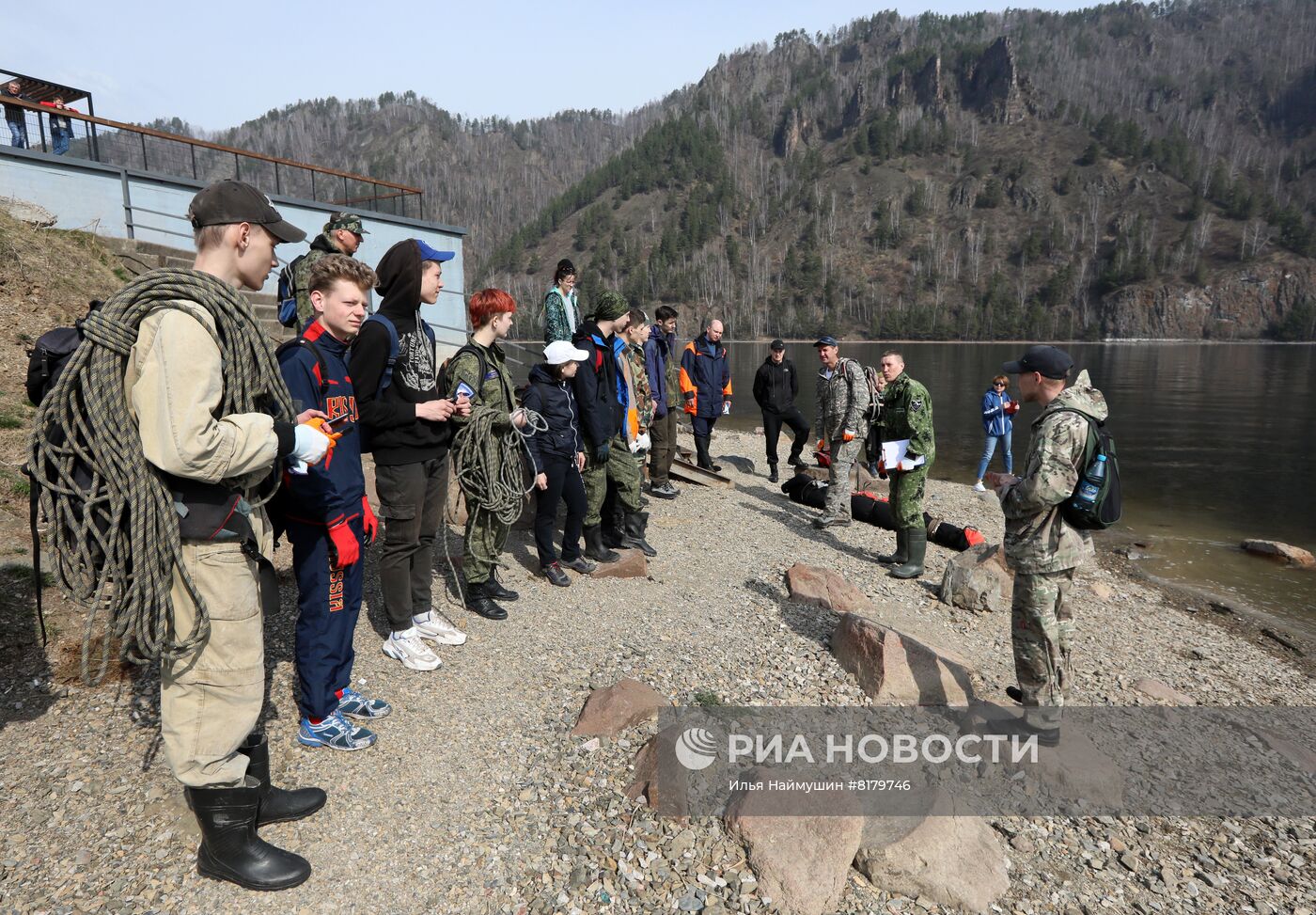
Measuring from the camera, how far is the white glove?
255 centimetres

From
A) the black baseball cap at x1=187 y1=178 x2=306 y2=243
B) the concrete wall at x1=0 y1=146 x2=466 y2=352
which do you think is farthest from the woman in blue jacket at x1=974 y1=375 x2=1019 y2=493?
the concrete wall at x1=0 y1=146 x2=466 y2=352

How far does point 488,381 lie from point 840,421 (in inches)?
204

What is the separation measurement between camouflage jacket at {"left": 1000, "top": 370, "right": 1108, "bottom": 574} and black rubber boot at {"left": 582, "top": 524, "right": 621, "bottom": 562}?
3.67 metres

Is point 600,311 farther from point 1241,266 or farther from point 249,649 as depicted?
point 1241,266

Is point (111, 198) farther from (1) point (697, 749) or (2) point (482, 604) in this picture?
(1) point (697, 749)

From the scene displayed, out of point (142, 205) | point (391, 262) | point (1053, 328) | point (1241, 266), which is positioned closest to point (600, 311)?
point (391, 262)

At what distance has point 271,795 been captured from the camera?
117 inches

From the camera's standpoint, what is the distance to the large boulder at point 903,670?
4.62 m

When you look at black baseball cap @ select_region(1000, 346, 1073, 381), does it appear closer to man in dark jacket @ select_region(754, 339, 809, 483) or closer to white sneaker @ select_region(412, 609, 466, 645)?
white sneaker @ select_region(412, 609, 466, 645)

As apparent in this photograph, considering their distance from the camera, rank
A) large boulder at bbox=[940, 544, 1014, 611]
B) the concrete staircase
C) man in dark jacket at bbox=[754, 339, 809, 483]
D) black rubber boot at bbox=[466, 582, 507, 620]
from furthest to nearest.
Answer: man in dark jacket at bbox=[754, 339, 809, 483] < the concrete staircase < large boulder at bbox=[940, 544, 1014, 611] < black rubber boot at bbox=[466, 582, 507, 620]

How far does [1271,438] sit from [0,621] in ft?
102

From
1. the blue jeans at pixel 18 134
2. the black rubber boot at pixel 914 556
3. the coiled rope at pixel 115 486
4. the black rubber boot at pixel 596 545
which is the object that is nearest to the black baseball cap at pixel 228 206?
the coiled rope at pixel 115 486

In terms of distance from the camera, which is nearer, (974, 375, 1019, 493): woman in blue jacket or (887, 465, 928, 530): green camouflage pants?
(887, 465, 928, 530): green camouflage pants

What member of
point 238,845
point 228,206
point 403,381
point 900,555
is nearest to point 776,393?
point 900,555
